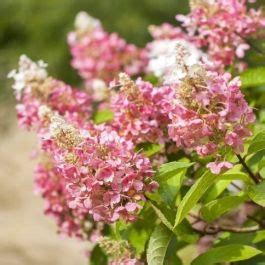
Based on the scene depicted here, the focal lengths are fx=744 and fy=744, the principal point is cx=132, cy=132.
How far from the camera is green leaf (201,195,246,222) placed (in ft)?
5.25

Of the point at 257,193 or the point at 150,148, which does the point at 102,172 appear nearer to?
the point at 257,193

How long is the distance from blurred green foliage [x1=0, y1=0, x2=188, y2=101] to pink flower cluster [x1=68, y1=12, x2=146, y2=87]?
4316 millimetres

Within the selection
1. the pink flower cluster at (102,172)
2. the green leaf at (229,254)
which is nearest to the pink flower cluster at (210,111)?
the pink flower cluster at (102,172)

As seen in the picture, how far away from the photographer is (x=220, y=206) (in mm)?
1622

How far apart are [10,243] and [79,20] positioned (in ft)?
6.55

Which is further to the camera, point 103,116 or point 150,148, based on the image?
point 103,116

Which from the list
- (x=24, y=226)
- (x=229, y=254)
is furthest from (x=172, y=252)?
(x=24, y=226)

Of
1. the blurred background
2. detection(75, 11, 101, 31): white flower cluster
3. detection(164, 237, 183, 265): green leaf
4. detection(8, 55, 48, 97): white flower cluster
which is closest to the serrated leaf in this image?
detection(164, 237, 183, 265): green leaf

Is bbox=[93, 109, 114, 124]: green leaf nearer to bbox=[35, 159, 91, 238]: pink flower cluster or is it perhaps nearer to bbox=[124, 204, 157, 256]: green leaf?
bbox=[35, 159, 91, 238]: pink flower cluster

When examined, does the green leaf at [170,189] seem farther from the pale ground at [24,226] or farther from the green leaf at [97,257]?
the pale ground at [24,226]

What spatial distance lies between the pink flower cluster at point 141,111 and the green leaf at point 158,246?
0.91ft

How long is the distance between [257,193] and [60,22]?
261 inches

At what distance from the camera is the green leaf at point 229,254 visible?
1.54 metres

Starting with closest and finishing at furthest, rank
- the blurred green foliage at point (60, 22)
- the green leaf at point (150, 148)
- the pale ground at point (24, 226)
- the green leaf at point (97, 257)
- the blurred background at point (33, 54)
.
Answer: the green leaf at point (150, 148) → the green leaf at point (97, 257) → the pale ground at point (24, 226) → the blurred background at point (33, 54) → the blurred green foliage at point (60, 22)
